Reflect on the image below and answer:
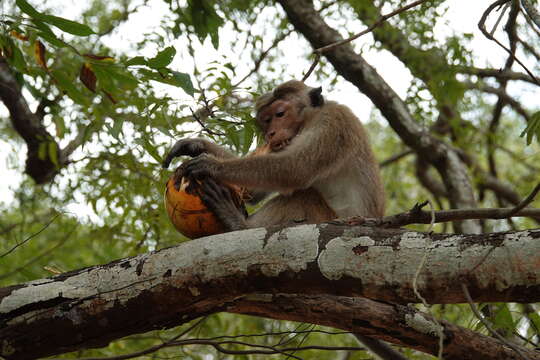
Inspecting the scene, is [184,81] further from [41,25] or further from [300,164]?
[300,164]

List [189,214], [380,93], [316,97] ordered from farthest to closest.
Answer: [380,93] → [316,97] → [189,214]

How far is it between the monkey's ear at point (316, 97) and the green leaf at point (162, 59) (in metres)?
2.08

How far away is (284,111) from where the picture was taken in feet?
17.8

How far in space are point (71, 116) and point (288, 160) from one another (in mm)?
2848

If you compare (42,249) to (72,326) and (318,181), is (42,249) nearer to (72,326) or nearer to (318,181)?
(318,181)

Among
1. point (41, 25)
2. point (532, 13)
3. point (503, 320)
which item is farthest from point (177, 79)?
point (503, 320)

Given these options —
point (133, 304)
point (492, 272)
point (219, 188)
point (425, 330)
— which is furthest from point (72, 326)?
point (492, 272)

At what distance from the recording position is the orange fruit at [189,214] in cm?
419

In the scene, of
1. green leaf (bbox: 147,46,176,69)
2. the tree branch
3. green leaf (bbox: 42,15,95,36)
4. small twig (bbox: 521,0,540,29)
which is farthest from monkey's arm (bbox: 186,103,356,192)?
small twig (bbox: 521,0,540,29)

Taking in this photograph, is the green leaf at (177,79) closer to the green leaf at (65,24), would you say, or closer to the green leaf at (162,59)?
the green leaf at (162,59)

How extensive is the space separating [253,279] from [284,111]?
2.46 m

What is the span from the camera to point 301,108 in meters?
5.58

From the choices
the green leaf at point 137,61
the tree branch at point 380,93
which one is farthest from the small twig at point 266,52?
Answer: the green leaf at point 137,61

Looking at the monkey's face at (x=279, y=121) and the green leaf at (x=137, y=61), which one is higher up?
the monkey's face at (x=279, y=121)
